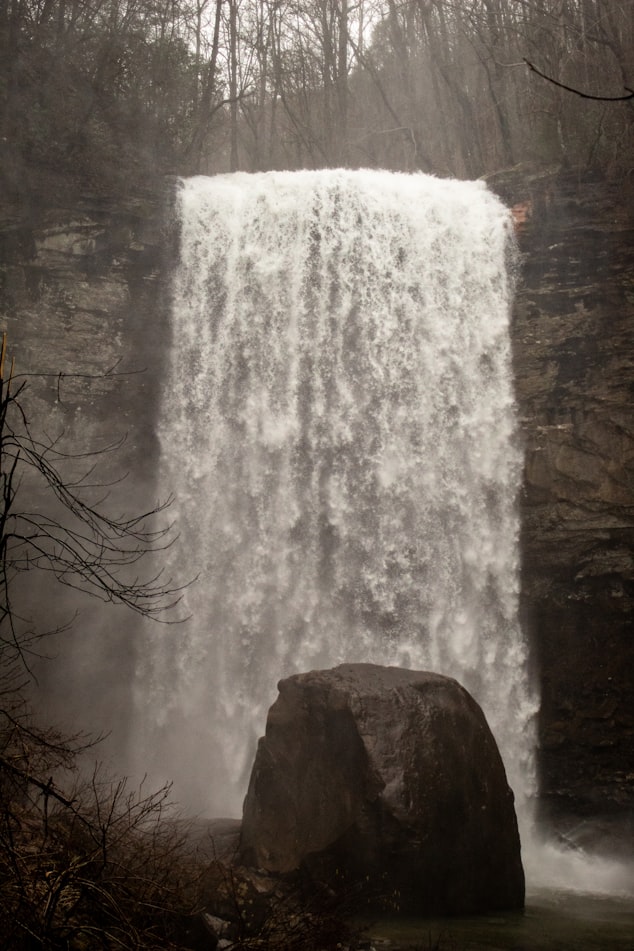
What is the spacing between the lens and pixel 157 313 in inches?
553

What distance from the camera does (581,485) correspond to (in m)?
12.4

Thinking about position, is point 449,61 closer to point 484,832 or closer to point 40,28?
point 40,28

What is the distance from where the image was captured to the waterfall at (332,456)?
39.7 ft

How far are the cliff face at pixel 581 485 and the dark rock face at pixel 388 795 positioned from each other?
4.24 metres

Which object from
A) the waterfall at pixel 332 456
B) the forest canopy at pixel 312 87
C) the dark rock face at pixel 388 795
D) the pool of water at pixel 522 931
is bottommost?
the pool of water at pixel 522 931

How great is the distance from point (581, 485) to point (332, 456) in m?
4.10

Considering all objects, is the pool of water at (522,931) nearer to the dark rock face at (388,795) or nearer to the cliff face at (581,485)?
the dark rock face at (388,795)

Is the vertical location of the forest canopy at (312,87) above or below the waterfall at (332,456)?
above

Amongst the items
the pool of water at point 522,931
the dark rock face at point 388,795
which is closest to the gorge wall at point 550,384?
the pool of water at point 522,931

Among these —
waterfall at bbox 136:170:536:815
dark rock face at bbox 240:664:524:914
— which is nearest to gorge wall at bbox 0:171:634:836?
waterfall at bbox 136:170:536:815

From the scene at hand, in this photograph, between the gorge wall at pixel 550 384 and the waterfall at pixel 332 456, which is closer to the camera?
Result: the gorge wall at pixel 550 384

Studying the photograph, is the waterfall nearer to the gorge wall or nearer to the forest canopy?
the gorge wall

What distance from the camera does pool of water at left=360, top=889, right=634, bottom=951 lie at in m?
6.20

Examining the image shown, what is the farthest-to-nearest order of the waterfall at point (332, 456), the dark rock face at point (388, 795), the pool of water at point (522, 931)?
1. the waterfall at point (332, 456)
2. the dark rock face at point (388, 795)
3. the pool of water at point (522, 931)
